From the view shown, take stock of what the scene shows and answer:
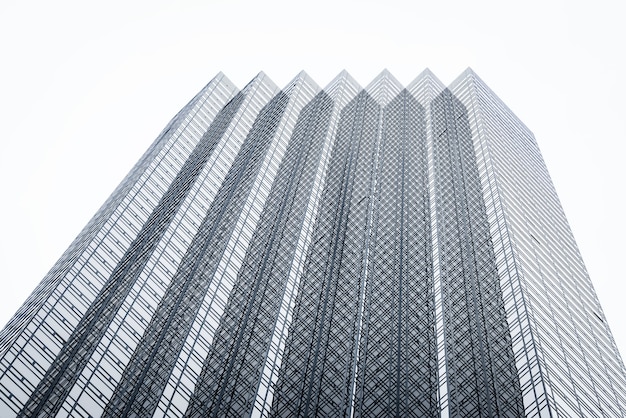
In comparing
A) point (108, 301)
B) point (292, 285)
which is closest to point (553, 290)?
point (292, 285)

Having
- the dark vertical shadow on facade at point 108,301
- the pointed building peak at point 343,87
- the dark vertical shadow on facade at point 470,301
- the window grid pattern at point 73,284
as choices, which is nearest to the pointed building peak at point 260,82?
the pointed building peak at point 343,87

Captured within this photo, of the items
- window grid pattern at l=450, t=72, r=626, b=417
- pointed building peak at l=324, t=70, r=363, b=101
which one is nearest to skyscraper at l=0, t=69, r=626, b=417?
window grid pattern at l=450, t=72, r=626, b=417

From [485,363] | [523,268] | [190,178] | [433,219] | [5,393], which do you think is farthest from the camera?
[190,178]

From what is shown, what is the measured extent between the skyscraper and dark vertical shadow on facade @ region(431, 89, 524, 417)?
191 millimetres

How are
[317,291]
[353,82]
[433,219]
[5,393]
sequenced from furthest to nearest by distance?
[353,82]
[433,219]
[317,291]
[5,393]

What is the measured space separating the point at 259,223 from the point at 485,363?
106ft

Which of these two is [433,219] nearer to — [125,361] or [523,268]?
[523,268]

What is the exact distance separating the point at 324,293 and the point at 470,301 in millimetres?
14628

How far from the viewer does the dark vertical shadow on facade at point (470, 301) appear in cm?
4900

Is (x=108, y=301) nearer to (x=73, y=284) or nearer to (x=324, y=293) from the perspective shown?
(x=73, y=284)

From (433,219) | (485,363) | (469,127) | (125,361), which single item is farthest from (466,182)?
(125,361)

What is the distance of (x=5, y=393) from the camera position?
47.7m

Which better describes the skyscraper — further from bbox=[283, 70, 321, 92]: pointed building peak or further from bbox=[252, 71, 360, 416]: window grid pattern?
bbox=[283, 70, 321, 92]: pointed building peak

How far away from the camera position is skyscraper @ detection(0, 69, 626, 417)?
51.1 m
